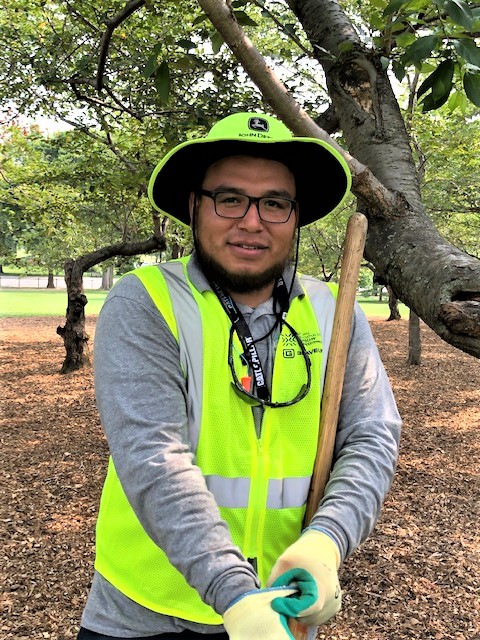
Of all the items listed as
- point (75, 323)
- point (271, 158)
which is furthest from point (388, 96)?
point (75, 323)

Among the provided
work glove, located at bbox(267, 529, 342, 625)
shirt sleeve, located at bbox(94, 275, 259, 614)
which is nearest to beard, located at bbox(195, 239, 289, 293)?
shirt sleeve, located at bbox(94, 275, 259, 614)

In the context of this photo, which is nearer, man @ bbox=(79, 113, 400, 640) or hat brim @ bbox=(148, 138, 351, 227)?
man @ bbox=(79, 113, 400, 640)

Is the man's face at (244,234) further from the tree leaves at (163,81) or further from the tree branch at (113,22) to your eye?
the tree branch at (113,22)

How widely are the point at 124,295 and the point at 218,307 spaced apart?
265 millimetres

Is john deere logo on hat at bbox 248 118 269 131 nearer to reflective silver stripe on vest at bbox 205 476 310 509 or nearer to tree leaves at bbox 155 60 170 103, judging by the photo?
reflective silver stripe on vest at bbox 205 476 310 509

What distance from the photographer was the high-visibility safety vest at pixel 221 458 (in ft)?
5.17

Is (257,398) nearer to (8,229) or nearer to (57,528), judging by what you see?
(57,528)

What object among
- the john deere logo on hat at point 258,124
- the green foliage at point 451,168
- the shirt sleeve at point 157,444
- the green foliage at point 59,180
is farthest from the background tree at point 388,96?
the green foliage at point 451,168

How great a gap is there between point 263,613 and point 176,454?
39 cm

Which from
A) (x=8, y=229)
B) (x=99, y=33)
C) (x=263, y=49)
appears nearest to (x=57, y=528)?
(x=99, y=33)

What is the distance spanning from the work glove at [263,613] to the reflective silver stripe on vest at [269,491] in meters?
0.33

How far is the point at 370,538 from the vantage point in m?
5.29

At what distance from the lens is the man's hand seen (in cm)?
122

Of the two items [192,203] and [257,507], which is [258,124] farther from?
[257,507]
